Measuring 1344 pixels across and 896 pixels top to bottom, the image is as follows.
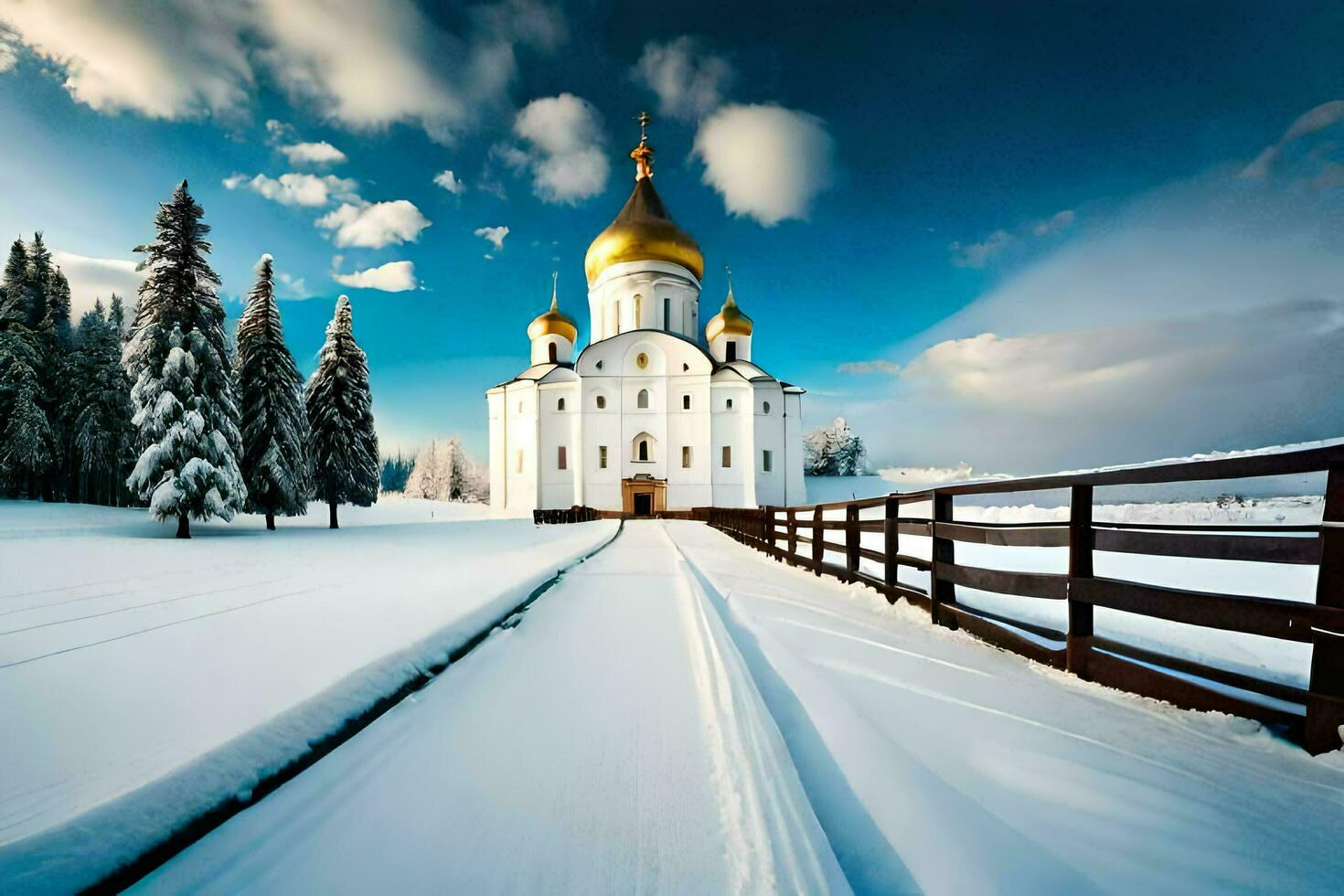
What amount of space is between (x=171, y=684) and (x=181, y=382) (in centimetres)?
1958

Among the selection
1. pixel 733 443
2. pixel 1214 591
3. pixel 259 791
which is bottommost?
pixel 1214 591

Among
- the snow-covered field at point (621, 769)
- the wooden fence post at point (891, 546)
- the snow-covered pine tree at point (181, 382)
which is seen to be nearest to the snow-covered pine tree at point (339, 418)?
the snow-covered pine tree at point (181, 382)

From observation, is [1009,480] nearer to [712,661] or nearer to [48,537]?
[712,661]

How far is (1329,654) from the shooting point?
1893mm

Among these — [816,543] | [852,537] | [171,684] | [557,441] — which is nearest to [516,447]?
[557,441]

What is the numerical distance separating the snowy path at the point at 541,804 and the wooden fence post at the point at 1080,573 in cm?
192

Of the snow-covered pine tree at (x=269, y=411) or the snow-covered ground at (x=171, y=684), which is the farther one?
the snow-covered pine tree at (x=269, y=411)

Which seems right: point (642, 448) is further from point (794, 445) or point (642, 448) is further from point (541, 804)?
point (541, 804)

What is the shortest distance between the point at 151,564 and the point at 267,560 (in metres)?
1.54

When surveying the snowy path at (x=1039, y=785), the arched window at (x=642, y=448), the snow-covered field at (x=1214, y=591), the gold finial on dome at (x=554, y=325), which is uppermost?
the gold finial on dome at (x=554, y=325)

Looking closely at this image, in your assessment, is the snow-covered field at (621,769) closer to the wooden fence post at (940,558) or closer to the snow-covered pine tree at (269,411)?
the wooden fence post at (940,558)

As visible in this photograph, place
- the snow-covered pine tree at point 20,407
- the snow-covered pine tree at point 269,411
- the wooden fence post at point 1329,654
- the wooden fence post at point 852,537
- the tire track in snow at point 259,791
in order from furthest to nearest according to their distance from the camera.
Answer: the snow-covered pine tree at point 20,407 → the snow-covered pine tree at point 269,411 → the wooden fence post at point 852,537 → the wooden fence post at point 1329,654 → the tire track in snow at point 259,791

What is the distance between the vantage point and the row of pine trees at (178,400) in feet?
52.1

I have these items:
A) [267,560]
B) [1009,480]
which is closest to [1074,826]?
[1009,480]
